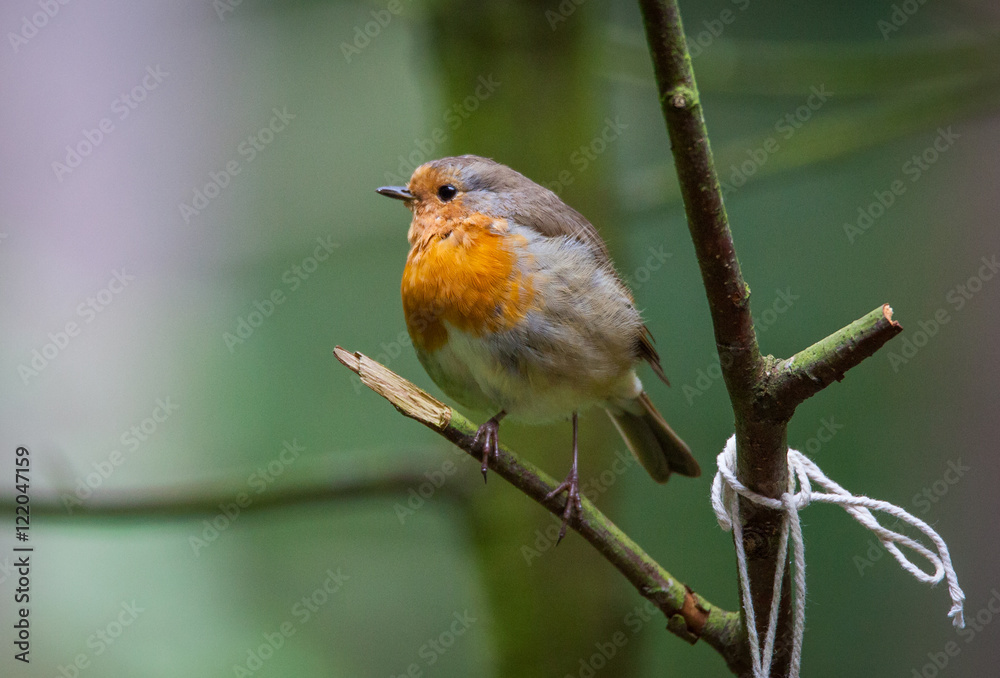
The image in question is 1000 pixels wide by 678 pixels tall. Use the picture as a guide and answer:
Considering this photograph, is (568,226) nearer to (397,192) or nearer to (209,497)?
(397,192)

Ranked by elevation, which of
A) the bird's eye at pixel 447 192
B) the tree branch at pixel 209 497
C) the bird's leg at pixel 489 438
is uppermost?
the bird's eye at pixel 447 192

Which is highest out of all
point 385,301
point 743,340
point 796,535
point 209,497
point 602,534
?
point 743,340

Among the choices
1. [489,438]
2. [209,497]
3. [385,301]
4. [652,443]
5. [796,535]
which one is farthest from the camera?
[385,301]

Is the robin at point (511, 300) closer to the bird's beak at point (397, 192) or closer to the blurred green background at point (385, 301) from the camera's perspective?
the bird's beak at point (397, 192)

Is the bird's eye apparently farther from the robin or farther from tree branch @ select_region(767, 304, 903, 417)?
tree branch @ select_region(767, 304, 903, 417)

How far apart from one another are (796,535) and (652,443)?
3.97ft

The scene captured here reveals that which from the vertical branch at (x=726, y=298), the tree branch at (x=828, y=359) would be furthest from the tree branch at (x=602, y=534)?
the tree branch at (x=828, y=359)

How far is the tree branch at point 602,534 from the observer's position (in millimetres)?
1609

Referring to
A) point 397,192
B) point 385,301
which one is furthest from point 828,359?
point 385,301

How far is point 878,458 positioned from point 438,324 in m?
2.43

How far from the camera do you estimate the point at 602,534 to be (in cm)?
170

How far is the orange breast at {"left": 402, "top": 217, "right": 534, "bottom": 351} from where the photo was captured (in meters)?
2.05

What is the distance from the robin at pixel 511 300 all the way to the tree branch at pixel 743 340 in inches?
23.8

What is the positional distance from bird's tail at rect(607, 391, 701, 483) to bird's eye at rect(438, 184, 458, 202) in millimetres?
879
